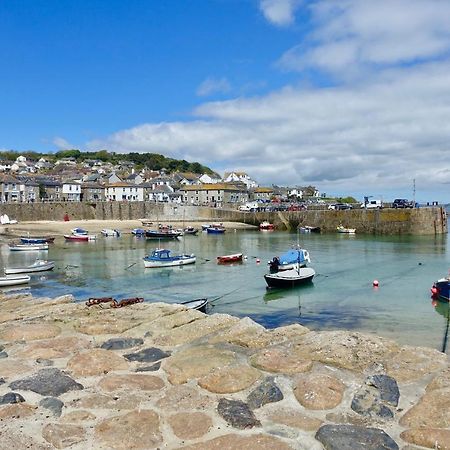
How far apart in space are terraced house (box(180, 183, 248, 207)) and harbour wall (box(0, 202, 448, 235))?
16.9m

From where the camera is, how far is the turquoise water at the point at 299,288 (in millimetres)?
22328

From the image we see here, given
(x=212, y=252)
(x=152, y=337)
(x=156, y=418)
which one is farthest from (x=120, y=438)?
(x=212, y=252)

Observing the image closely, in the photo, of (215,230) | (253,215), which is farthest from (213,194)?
(215,230)

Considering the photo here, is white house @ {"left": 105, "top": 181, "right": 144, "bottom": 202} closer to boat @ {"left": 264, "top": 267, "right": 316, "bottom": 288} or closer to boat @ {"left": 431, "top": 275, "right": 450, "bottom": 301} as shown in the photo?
boat @ {"left": 264, "top": 267, "right": 316, "bottom": 288}

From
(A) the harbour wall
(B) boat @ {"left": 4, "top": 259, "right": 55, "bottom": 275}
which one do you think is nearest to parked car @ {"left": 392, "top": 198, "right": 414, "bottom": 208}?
(A) the harbour wall

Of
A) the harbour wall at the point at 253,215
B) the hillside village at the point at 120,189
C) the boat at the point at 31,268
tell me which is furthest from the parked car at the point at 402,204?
the boat at the point at 31,268

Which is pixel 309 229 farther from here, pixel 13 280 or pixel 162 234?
pixel 13 280

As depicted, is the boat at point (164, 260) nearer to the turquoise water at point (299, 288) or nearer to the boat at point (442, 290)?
the turquoise water at point (299, 288)

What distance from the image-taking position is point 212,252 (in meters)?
56.6

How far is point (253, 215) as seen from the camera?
103688 millimetres

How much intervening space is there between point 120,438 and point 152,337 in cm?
347

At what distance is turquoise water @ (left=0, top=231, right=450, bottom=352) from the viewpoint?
22.3 m

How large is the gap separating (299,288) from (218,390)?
2612cm

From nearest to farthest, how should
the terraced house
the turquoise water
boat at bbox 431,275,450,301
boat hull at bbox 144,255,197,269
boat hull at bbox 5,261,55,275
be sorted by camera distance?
the turquoise water
boat at bbox 431,275,450,301
boat hull at bbox 5,261,55,275
boat hull at bbox 144,255,197,269
the terraced house
